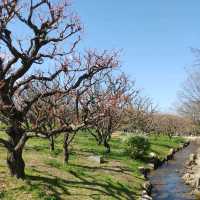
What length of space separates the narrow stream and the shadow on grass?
381cm

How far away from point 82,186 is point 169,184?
42.3 ft

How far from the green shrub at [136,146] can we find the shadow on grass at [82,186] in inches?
605

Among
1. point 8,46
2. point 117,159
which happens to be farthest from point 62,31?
point 117,159

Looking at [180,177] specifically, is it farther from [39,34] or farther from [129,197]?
[39,34]

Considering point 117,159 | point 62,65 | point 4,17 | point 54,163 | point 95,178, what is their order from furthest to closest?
point 117,159
point 54,163
point 95,178
point 62,65
point 4,17

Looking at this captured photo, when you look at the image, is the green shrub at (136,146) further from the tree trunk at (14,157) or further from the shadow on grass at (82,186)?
the tree trunk at (14,157)

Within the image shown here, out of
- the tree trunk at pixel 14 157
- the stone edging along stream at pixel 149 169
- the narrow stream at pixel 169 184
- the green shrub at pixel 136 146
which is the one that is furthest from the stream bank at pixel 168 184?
the tree trunk at pixel 14 157

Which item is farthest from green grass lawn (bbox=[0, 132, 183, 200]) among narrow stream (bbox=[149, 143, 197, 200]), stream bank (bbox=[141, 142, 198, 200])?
narrow stream (bbox=[149, 143, 197, 200])

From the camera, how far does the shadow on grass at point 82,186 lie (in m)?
20.9

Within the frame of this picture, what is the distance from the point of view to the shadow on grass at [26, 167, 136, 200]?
20.9 meters

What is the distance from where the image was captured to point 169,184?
3344cm

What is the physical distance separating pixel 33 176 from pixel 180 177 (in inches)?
764

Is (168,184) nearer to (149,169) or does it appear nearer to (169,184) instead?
(169,184)

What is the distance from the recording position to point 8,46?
67.0ft
